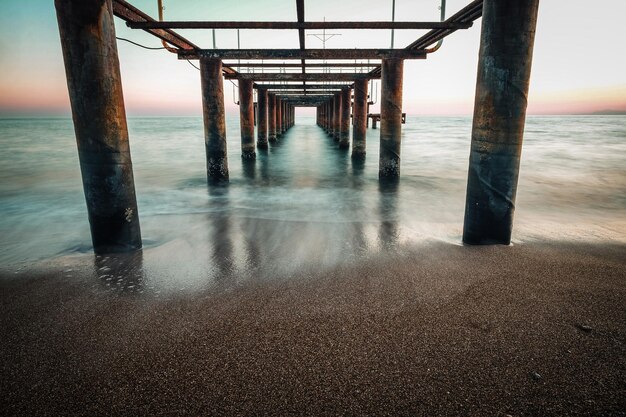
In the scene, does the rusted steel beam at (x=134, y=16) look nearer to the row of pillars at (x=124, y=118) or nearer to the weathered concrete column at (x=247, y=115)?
the row of pillars at (x=124, y=118)

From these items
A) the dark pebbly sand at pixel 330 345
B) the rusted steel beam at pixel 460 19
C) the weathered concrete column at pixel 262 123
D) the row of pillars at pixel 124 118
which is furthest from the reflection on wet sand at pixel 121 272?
the weathered concrete column at pixel 262 123

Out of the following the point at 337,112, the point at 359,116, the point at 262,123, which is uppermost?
the point at 337,112

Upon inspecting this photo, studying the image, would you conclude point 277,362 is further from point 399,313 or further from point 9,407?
point 9,407

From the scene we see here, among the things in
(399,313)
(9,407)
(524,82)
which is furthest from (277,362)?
(524,82)

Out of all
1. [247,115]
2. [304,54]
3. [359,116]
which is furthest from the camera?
[247,115]

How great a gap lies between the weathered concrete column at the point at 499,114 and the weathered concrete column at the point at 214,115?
7.11 metres

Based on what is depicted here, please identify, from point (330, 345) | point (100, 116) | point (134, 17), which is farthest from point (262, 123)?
point (330, 345)

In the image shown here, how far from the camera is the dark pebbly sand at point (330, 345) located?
202 cm

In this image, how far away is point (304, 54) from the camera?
8156mm

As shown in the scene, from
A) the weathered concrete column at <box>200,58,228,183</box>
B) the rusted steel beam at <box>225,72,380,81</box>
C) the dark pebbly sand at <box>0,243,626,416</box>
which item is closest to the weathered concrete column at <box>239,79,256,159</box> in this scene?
the rusted steel beam at <box>225,72,380,81</box>

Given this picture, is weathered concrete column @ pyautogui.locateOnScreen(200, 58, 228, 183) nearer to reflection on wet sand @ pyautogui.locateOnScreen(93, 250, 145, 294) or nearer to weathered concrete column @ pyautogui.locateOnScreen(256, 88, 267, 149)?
reflection on wet sand @ pyautogui.locateOnScreen(93, 250, 145, 294)

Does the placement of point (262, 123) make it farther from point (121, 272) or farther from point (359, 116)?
point (121, 272)

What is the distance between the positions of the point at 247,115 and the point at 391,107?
8594 mm

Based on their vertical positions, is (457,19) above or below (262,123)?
above
